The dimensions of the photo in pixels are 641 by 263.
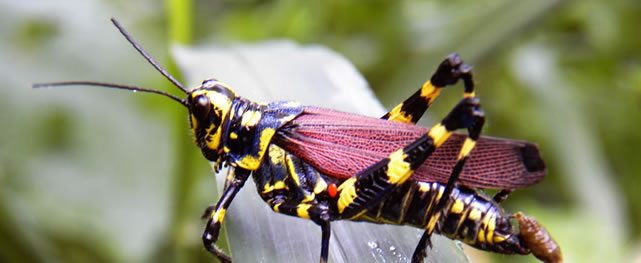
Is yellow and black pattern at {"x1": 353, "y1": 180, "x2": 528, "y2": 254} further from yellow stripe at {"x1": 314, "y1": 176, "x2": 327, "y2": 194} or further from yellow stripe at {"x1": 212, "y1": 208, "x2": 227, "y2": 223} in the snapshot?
yellow stripe at {"x1": 212, "y1": 208, "x2": 227, "y2": 223}

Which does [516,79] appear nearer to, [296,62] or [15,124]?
[296,62]

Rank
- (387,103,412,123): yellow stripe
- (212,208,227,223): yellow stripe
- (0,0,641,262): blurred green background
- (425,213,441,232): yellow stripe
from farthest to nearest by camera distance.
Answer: (0,0,641,262): blurred green background → (387,103,412,123): yellow stripe → (212,208,227,223): yellow stripe → (425,213,441,232): yellow stripe

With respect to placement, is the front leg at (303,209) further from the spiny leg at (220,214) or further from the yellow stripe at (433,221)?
the yellow stripe at (433,221)

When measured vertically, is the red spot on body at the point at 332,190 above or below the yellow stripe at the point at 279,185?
below

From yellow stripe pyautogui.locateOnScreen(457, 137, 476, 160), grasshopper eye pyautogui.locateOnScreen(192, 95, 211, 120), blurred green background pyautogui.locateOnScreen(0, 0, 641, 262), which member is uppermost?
grasshopper eye pyautogui.locateOnScreen(192, 95, 211, 120)

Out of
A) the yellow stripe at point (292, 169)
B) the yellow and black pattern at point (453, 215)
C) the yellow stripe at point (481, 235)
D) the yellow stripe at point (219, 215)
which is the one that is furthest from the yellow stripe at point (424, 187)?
the yellow stripe at point (219, 215)

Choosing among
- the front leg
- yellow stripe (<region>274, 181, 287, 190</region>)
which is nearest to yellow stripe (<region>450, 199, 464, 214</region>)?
the front leg

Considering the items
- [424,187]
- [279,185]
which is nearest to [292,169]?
[279,185]
